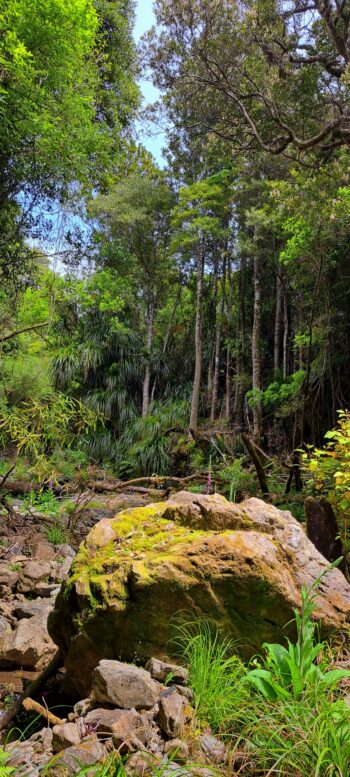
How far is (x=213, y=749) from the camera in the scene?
5.34ft

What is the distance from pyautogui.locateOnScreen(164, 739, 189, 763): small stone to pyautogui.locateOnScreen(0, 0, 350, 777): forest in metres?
0.02

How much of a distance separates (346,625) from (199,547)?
2.64ft

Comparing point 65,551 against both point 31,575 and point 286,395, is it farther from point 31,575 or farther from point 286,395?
point 286,395

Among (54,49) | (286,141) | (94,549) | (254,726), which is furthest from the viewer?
(286,141)

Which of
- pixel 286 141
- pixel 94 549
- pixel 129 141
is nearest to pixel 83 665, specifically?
pixel 94 549

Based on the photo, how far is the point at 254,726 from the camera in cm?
165

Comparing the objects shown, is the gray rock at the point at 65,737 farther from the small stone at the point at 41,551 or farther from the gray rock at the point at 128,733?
the small stone at the point at 41,551

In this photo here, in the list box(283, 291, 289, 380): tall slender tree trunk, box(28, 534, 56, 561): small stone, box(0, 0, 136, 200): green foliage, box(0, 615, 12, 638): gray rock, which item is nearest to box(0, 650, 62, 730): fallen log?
box(0, 615, 12, 638): gray rock

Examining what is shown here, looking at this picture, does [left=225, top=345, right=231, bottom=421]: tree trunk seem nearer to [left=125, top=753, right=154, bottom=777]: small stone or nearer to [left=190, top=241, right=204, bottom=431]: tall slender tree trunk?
[left=190, top=241, right=204, bottom=431]: tall slender tree trunk

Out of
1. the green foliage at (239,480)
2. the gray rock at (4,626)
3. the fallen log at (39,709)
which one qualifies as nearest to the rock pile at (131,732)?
the fallen log at (39,709)

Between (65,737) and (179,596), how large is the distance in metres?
0.78

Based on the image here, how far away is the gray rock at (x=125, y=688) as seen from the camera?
1.76 metres

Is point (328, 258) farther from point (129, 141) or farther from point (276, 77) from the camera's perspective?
point (129, 141)

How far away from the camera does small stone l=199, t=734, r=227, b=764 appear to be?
1.60 meters
